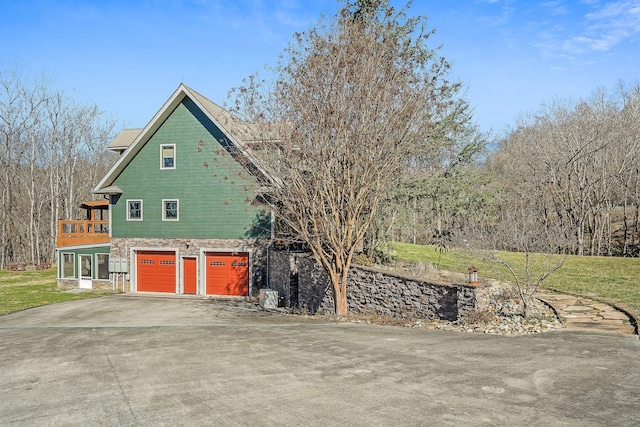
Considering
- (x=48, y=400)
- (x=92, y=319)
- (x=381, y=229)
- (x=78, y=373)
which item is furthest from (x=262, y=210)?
(x=48, y=400)

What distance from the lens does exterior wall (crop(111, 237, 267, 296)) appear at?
66.3 feet

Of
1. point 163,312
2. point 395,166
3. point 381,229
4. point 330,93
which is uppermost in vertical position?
point 330,93

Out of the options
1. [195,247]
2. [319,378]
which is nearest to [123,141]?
[195,247]

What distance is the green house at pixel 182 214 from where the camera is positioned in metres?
20.4

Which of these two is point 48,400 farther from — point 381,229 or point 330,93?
point 381,229

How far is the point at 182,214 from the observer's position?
69.9ft

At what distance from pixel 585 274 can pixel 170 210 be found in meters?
19.4

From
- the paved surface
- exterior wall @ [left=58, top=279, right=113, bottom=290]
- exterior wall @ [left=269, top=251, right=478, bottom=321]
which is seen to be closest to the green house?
exterior wall @ [left=58, top=279, right=113, bottom=290]

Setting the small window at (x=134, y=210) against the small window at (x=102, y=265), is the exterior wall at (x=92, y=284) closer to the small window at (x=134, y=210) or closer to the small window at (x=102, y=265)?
the small window at (x=102, y=265)

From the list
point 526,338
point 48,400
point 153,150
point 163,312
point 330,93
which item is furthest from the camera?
point 153,150

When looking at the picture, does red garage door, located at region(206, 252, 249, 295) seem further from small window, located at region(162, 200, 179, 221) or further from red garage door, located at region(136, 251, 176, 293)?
small window, located at region(162, 200, 179, 221)

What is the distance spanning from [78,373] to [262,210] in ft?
40.9

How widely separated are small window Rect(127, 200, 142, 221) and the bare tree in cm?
1140

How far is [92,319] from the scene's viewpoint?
50.0 feet
